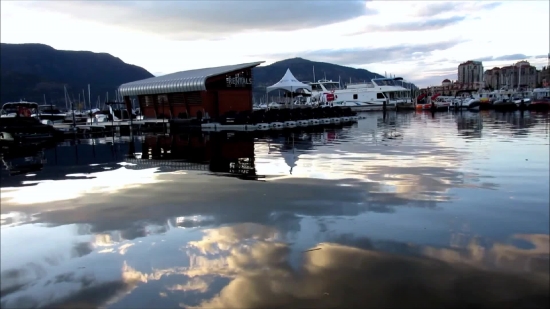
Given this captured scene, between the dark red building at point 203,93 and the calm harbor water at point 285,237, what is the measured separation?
2640 centimetres

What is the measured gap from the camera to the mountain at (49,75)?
461 feet

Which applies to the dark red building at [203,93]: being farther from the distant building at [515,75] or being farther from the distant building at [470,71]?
the distant building at [470,71]

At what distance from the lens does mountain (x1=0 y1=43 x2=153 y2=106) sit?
140500 mm

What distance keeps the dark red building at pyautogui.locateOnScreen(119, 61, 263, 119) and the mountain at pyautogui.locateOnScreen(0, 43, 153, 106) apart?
108 meters

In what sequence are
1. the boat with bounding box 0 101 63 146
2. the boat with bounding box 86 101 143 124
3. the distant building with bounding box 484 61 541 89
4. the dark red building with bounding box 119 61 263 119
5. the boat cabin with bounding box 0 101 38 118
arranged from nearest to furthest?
the boat with bounding box 0 101 63 146 → the dark red building with bounding box 119 61 263 119 → the boat with bounding box 86 101 143 124 → the boat cabin with bounding box 0 101 38 118 → the distant building with bounding box 484 61 541 89

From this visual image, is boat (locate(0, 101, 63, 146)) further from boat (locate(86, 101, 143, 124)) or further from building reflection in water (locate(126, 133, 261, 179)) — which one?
building reflection in water (locate(126, 133, 261, 179))

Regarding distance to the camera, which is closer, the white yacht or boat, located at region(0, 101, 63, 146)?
boat, located at region(0, 101, 63, 146)

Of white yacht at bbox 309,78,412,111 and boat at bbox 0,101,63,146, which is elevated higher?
white yacht at bbox 309,78,412,111

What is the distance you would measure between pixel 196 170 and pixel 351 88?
58045 mm

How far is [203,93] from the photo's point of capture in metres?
38.2

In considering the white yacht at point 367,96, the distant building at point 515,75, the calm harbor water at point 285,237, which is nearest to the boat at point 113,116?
the white yacht at point 367,96

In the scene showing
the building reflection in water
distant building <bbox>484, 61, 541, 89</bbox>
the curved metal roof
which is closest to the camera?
the building reflection in water

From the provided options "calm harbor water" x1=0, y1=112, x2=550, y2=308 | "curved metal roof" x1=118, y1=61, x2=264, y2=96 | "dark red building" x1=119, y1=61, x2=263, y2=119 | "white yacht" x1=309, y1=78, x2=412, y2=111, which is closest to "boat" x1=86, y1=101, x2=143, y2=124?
"curved metal roof" x1=118, y1=61, x2=264, y2=96

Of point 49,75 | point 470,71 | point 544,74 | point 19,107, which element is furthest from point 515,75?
point 49,75
